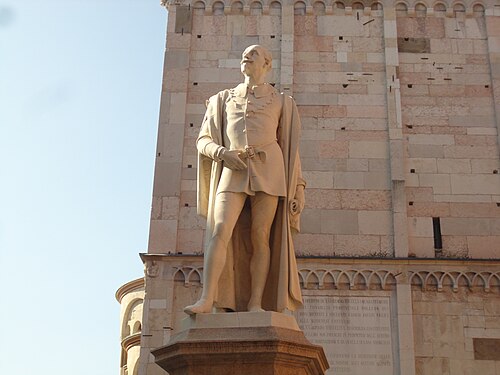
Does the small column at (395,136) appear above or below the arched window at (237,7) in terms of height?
below

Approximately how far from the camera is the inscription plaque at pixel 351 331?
12156 mm

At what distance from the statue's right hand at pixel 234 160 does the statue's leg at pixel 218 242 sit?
23 centimetres

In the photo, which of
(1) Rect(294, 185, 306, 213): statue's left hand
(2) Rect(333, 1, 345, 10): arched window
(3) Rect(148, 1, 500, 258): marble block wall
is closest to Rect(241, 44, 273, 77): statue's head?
(1) Rect(294, 185, 306, 213): statue's left hand

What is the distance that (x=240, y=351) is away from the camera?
220 inches

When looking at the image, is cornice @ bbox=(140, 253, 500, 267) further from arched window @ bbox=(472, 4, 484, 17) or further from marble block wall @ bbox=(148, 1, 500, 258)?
arched window @ bbox=(472, 4, 484, 17)

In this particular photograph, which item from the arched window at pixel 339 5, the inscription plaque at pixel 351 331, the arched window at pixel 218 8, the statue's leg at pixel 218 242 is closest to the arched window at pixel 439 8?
the arched window at pixel 339 5

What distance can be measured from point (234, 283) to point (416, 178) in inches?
318

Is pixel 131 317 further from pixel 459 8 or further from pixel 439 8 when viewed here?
pixel 459 8

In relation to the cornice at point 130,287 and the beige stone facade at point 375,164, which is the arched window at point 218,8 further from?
the cornice at point 130,287

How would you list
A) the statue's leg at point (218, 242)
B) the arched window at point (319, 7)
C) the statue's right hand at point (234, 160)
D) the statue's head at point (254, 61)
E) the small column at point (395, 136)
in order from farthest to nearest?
the arched window at point (319, 7), the small column at point (395, 136), the statue's head at point (254, 61), the statue's right hand at point (234, 160), the statue's leg at point (218, 242)

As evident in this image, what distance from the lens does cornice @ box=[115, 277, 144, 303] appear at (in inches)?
1029

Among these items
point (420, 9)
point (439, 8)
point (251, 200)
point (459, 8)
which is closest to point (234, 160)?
point (251, 200)

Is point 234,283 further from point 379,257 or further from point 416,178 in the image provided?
point 416,178

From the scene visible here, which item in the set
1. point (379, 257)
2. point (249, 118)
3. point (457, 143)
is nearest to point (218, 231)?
point (249, 118)
